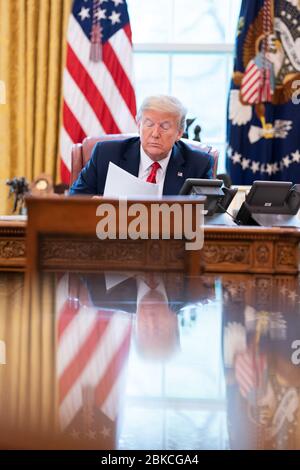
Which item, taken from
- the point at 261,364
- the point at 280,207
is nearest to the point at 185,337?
the point at 261,364

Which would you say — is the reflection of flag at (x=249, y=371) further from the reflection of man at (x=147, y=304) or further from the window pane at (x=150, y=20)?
the window pane at (x=150, y=20)

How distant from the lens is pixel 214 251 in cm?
358

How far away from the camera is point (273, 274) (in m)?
3.69

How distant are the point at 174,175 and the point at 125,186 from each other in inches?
31.4

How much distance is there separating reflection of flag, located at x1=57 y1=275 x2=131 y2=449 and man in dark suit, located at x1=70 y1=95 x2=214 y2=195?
1615 millimetres

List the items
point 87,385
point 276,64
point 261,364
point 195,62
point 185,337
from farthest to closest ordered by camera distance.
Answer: point 195,62 → point 276,64 → point 185,337 → point 261,364 → point 87,385

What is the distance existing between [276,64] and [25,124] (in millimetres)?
2120

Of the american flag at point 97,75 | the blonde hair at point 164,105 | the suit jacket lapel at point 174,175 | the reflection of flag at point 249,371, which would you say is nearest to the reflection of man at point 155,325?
the reflection of flag at point 249,371

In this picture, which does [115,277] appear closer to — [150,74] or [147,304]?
[147,304]

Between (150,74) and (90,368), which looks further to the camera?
(150,74)

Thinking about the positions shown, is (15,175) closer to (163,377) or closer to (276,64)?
(276,64)

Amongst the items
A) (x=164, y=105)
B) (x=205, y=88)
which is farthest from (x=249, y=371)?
(x=205, y=88)

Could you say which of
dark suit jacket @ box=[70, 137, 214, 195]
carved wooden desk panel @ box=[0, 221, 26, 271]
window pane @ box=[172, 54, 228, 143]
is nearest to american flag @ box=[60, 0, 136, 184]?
window pane @ box=[172, 54, 228, 143]

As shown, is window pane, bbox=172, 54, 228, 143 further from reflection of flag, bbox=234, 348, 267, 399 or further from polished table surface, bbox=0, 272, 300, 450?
reflection of flag, bbox=234, 348, 267, 399
